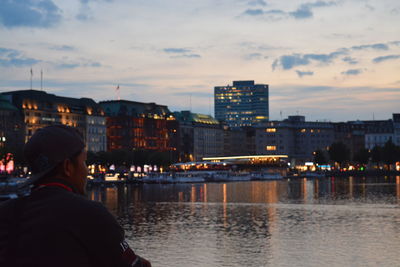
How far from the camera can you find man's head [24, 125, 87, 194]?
4816mm

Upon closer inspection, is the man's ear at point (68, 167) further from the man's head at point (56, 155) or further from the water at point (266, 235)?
the water at point (266, 235)

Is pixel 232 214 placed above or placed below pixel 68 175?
below

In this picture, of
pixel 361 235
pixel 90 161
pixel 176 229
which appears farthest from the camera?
pixel 90 161

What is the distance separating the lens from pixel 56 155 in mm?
4824

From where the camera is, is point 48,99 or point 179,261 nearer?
point 179,261

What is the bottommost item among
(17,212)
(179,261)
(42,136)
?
(179,261)

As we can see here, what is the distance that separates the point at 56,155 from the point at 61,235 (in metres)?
0.60

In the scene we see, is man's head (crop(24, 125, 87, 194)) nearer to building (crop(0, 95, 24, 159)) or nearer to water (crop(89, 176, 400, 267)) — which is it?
water (crop(89, 176, 400, 267))

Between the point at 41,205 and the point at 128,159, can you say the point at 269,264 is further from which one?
the point at 128,159

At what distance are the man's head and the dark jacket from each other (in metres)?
0.30

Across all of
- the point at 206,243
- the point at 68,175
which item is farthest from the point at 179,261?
the point at 68,175

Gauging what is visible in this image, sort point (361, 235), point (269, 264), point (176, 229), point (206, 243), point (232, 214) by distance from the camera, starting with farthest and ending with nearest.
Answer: point (232, 214) < point (176, 229) < point (361, 235) < point (206, 243) < point (269, 264)

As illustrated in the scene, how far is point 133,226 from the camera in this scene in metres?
55.3

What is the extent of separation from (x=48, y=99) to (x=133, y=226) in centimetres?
14559
